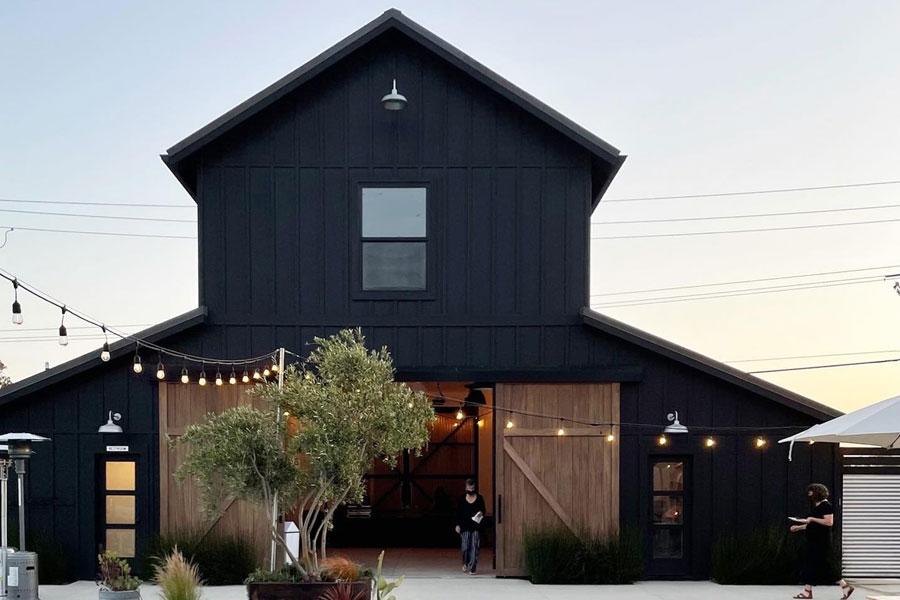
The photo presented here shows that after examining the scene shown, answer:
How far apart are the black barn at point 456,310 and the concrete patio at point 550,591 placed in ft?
2.27

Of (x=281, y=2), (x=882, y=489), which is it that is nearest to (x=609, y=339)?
(x=882, y=489)

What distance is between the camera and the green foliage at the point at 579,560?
1484 cm

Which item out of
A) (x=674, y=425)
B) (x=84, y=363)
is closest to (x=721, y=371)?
(x=674, y=425)

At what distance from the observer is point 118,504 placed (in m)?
15.2

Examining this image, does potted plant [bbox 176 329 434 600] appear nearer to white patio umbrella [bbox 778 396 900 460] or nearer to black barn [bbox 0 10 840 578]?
black barn [bbox 0 10 840 578]

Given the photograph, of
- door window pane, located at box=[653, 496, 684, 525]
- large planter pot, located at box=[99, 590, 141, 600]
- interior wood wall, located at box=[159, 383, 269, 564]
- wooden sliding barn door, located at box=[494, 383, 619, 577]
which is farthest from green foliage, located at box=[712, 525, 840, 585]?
large planter pot, located at box=[99, 590, 141, 600]

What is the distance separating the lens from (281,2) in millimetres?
18797

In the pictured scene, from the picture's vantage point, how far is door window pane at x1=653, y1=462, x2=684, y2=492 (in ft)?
50.7

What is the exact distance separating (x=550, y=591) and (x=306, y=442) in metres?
5.10

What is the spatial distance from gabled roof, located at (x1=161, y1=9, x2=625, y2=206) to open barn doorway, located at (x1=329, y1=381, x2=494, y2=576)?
5767 millimetres

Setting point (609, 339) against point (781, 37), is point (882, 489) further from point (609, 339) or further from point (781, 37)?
point (781, 37)

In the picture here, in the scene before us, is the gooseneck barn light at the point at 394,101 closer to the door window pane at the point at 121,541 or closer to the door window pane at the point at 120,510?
the door window pane at the point at 120,510

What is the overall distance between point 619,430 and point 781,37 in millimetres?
9009

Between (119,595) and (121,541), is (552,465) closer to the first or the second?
(119,595)
